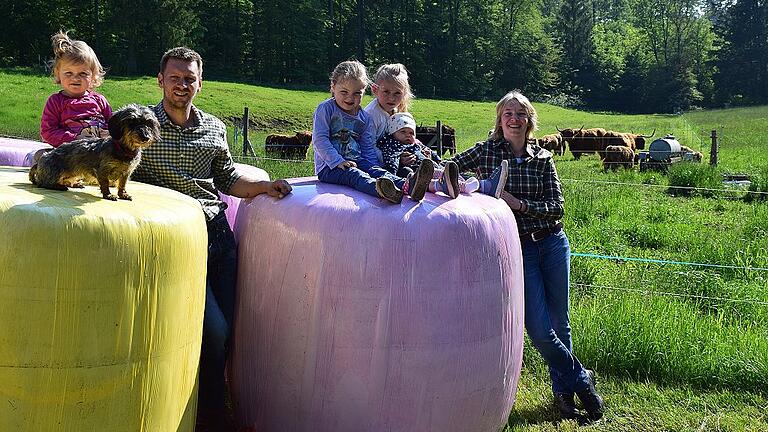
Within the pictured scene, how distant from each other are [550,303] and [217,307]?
1984mm

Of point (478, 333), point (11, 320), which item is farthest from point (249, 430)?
point (11, 320)

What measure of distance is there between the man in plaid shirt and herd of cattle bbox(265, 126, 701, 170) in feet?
56.3

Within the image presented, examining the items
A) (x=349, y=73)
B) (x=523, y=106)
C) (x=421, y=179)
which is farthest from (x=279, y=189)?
(x=523, y=106)

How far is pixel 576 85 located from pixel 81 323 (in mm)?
85973

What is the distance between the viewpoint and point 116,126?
304 cm

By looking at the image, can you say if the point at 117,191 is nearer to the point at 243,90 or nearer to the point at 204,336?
the point at 204,336

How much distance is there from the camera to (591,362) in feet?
17.5

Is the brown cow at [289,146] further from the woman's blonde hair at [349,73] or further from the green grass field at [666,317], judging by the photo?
the woman's blonde hair at [349,73]

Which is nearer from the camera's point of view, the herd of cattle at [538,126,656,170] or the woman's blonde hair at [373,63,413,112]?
the woman's blonde hair at [373,63,413,112]

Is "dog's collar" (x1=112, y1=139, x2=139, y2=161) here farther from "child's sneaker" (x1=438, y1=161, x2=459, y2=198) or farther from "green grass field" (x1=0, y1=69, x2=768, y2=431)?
"green grass field" (x1=0, y1=69, x2=768, y2=431)

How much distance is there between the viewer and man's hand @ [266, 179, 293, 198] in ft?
12.2

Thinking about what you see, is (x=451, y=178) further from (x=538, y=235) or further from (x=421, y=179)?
(x=538, y=235)

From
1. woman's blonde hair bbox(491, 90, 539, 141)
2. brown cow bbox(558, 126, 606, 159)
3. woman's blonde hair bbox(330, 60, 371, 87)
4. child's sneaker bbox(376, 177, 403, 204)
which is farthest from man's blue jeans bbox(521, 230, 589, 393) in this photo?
brown cow bbox(558, 126, 606, 159)

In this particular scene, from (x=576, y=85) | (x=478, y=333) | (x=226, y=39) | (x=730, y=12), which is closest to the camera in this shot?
(x=478, y=333)
